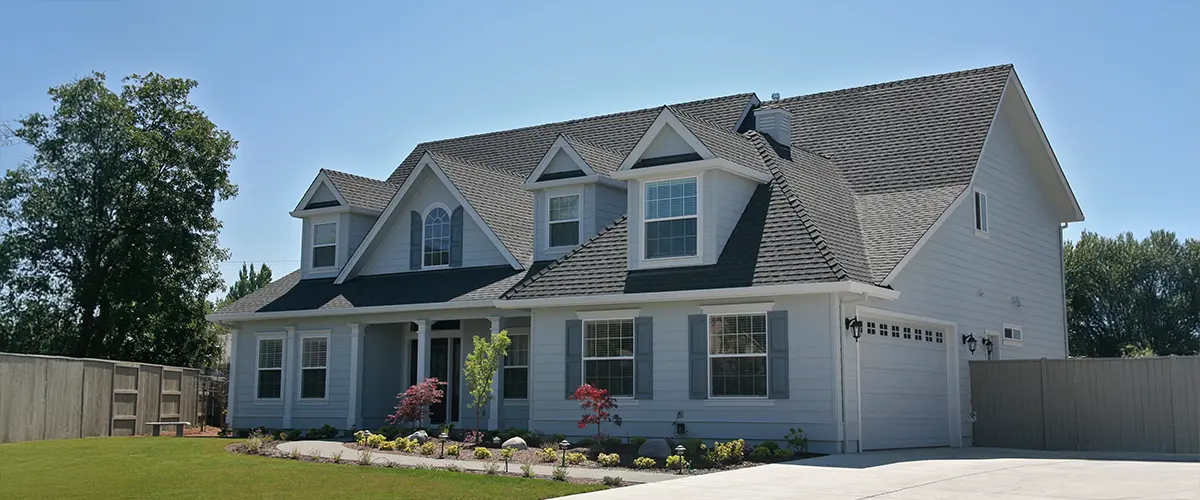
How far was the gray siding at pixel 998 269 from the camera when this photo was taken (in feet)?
68.3

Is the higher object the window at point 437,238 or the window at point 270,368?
the window at point 437,238

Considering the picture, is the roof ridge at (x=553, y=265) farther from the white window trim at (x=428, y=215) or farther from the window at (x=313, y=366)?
the window at (x=313, y=366)

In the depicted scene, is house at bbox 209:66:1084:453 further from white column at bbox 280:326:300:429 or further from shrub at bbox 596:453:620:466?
shrub at bbox 596:453:620:466

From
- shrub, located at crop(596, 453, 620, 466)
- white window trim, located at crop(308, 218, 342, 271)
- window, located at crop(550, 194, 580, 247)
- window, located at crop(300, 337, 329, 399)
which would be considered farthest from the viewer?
white window trim, located at crop(308, 218, 342, 271)

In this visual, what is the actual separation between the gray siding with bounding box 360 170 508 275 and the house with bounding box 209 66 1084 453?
0.17ft

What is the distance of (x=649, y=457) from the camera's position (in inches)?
662

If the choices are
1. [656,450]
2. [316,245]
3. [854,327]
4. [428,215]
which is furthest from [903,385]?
[316,245]

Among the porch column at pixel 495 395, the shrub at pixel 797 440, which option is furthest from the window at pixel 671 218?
the porch column at pixel 495 395

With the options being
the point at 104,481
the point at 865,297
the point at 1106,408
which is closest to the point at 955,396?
the point at 1106,408

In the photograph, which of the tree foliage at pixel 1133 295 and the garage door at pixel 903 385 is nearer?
the garage door at pixel 903 385

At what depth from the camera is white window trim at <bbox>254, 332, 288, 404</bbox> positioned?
25.8 meters

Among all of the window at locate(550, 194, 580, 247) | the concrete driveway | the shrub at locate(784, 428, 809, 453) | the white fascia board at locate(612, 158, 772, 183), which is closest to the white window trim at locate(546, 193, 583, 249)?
the window at locate(550, 194, 580, 247)

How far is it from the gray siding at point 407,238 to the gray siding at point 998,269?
347 inches

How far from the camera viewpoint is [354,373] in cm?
2462
